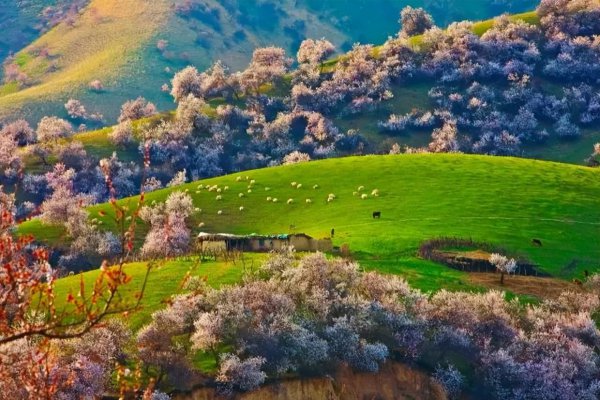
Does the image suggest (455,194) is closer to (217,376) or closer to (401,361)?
(401,361)

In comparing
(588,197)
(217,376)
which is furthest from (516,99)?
(217,376)

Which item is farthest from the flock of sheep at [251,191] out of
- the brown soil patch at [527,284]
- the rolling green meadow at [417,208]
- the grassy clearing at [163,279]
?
the brown soil patch at [527,284]

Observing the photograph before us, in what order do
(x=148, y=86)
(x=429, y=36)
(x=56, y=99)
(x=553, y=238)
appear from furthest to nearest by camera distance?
1. (x=148, y=86)
2. (x=56, y=99)
3. (x=429, y=36)
4. (x=553, y=238)

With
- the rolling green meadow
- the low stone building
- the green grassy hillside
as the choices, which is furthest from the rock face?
the low stone building

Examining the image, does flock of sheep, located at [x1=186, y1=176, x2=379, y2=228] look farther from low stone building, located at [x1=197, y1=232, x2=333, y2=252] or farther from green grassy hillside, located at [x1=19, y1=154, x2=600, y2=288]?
low stone building, located at [x1=197, y1=232, x2=333, y2=252]

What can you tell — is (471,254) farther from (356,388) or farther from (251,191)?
(251,191)

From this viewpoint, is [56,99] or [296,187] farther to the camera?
[56,99]

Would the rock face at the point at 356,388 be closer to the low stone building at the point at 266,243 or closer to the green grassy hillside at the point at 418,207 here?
the green grassy hillside at the point at 418,207

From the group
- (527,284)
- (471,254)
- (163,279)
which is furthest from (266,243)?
(527,284)
